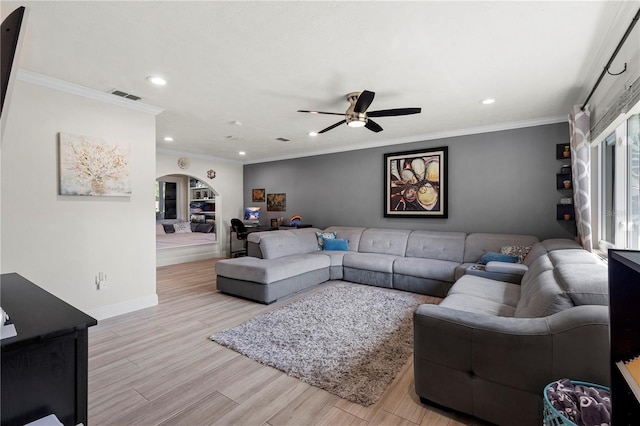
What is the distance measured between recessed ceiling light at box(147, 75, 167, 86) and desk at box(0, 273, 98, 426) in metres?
2.34

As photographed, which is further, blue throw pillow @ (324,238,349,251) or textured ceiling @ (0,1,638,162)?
blue throw pillow @ (324,238,349,251)

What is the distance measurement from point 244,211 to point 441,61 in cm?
651

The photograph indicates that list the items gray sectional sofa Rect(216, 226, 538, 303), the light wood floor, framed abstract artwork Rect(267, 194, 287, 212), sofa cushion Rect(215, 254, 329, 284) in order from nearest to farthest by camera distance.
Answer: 1. the light wood floor
2. sofa cushion Rect(215, 254, 329, 284)
3. gray sectional sofa Rect(216, 226, 538, 303)
4. framed abstract artwork Rect(267, 194, 287, 212)

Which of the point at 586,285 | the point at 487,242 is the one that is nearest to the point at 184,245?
the point at 487,242

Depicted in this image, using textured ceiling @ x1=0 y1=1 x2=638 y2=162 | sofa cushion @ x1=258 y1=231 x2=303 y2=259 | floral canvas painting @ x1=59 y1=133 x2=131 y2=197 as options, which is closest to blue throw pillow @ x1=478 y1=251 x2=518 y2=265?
textured ceiling @ x1=0 y1=1 x2=638 y2=162

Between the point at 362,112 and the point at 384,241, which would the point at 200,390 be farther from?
the point at 384,241

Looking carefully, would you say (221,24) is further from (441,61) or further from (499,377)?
(499,377)

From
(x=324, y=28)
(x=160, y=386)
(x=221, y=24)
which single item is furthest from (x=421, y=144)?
(x=160, y=386)

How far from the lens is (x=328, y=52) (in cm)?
232

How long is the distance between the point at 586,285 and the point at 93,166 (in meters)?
4.31

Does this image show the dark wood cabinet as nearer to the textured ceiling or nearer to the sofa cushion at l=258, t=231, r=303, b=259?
the textured ceiling

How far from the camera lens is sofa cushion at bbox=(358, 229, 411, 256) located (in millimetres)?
5055

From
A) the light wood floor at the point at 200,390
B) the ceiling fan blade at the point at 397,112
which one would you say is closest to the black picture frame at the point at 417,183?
the ceiling fan blade at the point at 397,112

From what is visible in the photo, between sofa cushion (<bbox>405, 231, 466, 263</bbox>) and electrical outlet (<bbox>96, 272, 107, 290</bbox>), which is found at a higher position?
sofa cushion (<bbox>405, 231, 466, 263</bbox>)
